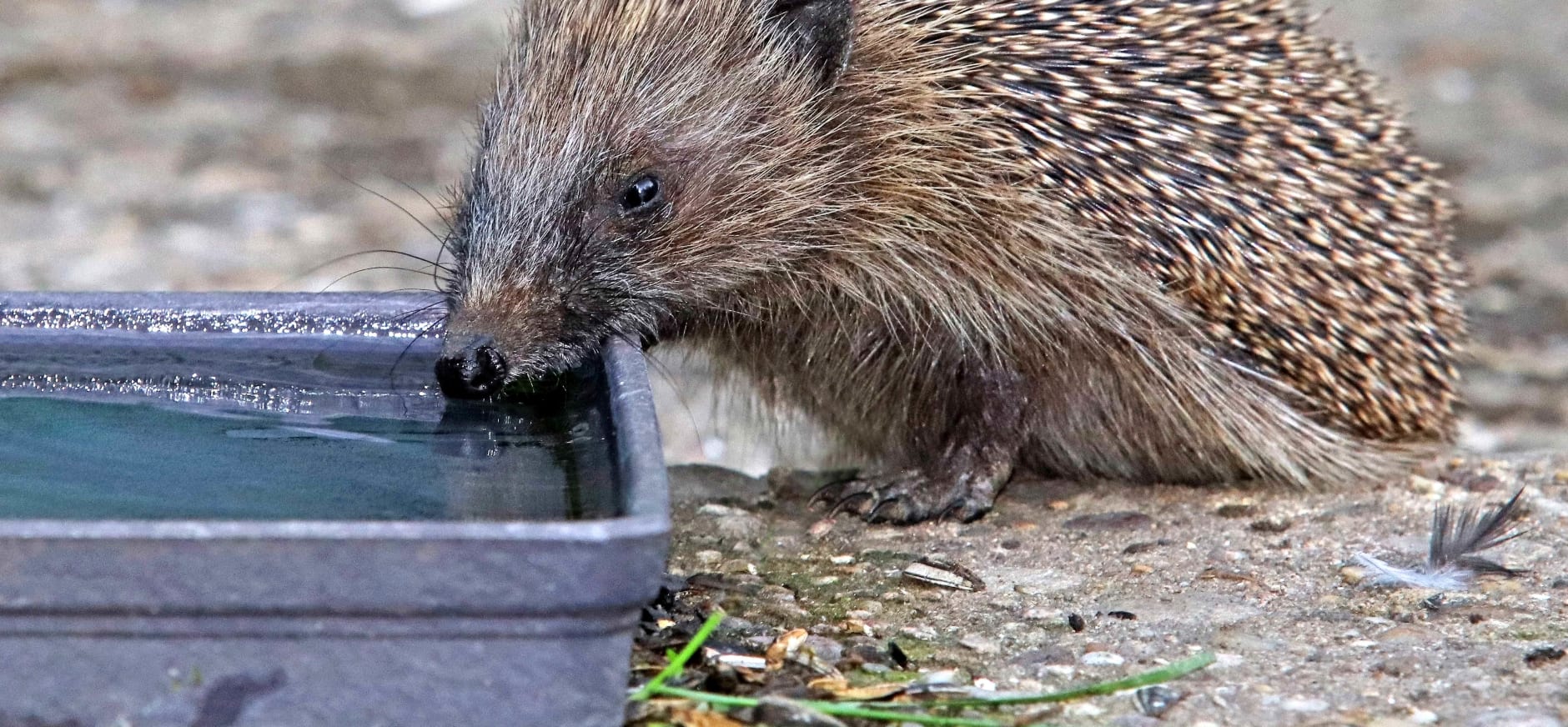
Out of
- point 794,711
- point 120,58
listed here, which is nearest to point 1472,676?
point 794,711

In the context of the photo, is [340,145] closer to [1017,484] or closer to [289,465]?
[1017,484]

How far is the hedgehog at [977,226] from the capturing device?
449cm

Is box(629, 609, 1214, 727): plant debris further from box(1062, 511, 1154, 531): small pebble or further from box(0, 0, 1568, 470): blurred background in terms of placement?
box(0, 0, 1568, 470): blurred background

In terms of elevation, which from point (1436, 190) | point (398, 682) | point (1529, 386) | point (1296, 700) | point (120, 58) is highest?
point (120, 58)

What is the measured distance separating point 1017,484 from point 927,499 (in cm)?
52

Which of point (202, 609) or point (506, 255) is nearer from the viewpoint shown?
point (202, 609)

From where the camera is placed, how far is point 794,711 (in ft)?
11.1

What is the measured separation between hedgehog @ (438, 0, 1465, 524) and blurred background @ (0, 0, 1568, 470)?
84 centimetres

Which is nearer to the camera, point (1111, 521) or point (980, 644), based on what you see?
point (980, 644)

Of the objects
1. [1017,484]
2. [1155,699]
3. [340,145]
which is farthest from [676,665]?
[340,145]

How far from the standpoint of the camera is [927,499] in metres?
4.97

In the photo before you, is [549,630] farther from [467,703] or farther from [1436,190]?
[1436,190]

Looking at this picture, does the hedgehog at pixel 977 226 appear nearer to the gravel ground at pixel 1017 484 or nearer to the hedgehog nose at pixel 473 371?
the hedgehog nose at pixel 473 371

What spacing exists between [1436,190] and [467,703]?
3.99 m
